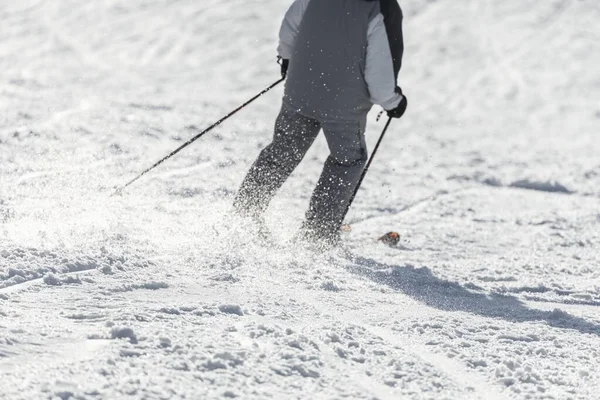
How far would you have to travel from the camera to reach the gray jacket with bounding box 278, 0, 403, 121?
4352 mm

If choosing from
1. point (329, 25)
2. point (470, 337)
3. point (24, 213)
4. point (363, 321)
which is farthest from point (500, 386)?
point (24, 213)

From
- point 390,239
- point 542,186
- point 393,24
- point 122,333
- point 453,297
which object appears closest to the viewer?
point 122,333

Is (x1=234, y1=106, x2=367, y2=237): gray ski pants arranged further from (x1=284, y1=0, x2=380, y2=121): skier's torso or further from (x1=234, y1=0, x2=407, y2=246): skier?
(x1=284, y1=0, x2=380, y2=121): skier's torso

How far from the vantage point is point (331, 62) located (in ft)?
14.8

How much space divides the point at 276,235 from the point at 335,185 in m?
0.45

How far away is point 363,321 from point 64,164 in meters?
3.79

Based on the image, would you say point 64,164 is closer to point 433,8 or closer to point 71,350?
point 71,350

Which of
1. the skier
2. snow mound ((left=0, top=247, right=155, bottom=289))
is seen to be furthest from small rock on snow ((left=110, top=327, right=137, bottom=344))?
the skier

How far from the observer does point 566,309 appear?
3.89m

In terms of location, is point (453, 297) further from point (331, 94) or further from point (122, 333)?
point (122, 333)

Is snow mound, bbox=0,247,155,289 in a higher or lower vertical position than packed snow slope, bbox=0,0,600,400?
higher

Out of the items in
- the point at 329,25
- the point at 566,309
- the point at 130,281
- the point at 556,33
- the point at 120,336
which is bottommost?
the point at 556,33

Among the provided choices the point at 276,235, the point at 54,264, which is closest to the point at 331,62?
the point at 276,235

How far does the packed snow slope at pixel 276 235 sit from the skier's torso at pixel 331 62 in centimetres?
77
